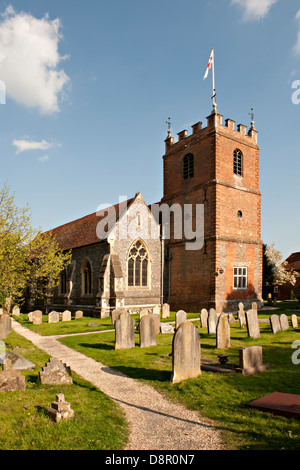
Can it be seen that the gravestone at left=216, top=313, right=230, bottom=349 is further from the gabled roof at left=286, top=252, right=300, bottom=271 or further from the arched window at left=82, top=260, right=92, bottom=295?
the gabled roof at left=286, top=252, right=300, bottom=271

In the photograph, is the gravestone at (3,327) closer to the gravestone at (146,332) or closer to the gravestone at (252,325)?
the gravestone at (146,332)

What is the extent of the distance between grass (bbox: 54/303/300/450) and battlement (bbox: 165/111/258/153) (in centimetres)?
1497

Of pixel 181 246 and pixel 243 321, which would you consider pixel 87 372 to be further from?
pixel 181 246

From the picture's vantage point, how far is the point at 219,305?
72.4 ft

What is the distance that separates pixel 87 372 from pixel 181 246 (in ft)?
55.6

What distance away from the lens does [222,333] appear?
11648 millimetres

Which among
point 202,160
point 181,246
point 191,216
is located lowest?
point 181,246

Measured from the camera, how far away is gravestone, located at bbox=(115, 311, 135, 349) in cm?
1180

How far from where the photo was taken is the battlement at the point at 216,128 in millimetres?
23578

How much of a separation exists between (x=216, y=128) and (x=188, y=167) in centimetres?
355

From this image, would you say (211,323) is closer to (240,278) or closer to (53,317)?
(240,278)

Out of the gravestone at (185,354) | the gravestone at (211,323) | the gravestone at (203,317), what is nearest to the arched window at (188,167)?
the gravestone at (203,317)

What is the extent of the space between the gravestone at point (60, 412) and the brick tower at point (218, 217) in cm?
1724
